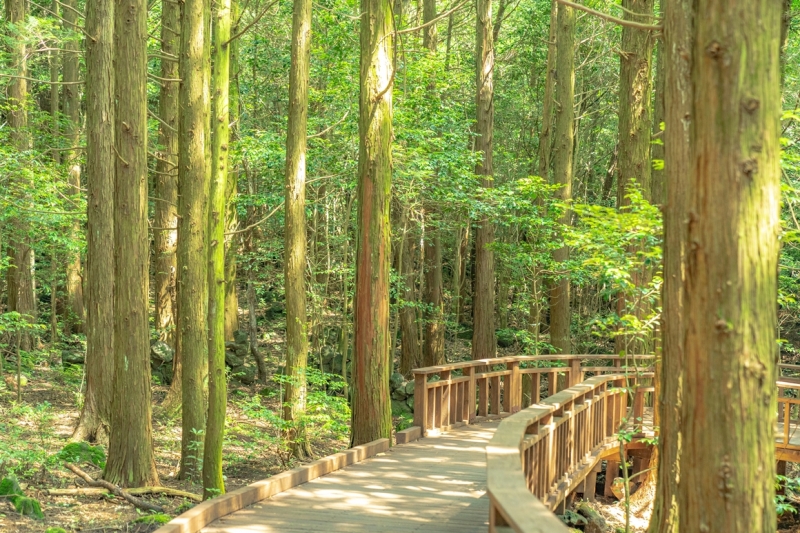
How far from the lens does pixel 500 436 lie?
5.03 metres

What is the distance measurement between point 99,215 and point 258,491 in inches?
225

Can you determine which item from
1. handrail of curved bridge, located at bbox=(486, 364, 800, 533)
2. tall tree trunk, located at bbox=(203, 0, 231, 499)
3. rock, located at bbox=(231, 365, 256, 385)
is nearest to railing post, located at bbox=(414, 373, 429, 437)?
handrail of curved bridge, located at bbox=(486, 364, 800, 533)

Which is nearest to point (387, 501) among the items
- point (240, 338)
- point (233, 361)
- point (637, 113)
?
point (637, 113)

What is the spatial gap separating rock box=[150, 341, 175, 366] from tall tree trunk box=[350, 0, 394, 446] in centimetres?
930

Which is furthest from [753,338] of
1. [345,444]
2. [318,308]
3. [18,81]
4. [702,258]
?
[18,81]

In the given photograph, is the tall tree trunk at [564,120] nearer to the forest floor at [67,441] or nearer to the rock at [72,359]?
the forest floor at [67,441]

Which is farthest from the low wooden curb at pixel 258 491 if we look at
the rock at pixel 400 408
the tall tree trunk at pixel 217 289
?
the rock at pixel 400 408

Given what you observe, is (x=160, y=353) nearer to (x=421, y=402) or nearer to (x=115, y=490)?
(x=115, y=490)

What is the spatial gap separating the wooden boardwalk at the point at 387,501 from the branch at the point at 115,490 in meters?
2.04

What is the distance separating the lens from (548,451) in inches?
265

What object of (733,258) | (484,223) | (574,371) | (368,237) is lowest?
(574,371)

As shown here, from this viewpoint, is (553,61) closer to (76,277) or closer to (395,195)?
(395,195)

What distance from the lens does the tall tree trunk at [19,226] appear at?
15.4 metres

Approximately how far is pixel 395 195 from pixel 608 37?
10.3 metres
